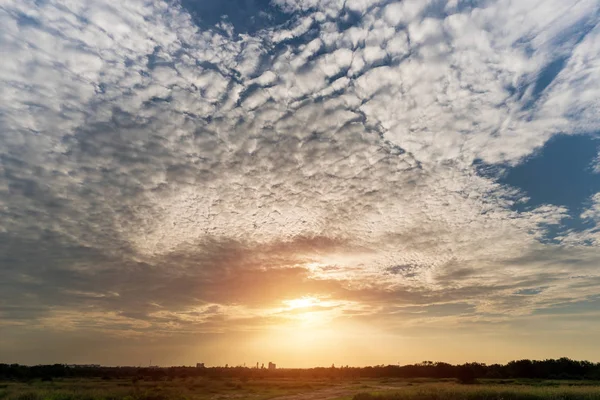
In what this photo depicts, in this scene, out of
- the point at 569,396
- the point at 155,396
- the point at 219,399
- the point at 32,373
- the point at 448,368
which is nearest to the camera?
the point at 569,396

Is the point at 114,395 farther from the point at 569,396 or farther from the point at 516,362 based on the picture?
the point at 516,362

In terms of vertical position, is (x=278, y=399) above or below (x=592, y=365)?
below

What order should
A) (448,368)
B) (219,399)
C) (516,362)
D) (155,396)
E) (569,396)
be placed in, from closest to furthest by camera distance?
(569,396), (155,396), (219,399), (516,362), (448,368)

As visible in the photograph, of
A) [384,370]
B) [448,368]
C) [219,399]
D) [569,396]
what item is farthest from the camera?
[384,370]

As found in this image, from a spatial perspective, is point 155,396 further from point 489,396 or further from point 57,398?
point 489,396

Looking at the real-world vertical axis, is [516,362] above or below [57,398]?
above

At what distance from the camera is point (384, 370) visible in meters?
186

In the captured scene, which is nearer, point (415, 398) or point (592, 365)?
point (415, 398)

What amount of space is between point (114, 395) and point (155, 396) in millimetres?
6087

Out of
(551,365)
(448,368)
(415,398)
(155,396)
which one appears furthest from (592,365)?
(155,396)

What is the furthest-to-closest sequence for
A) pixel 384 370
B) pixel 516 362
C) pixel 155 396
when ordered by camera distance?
pixel 384 370, pixel 516 362, pixel 155 396

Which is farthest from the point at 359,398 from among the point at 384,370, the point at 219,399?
the point at 384,370

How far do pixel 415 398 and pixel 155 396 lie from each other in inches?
1320

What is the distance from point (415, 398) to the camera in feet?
160
